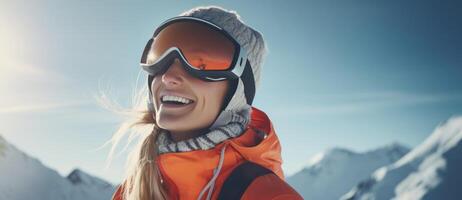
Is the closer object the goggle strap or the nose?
the nose

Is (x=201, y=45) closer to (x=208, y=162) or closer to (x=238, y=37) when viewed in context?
(x=238, y=37)

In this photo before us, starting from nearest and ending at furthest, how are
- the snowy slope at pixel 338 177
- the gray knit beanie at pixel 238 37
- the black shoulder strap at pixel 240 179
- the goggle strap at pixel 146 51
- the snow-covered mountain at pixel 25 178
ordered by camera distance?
Answer: 1. the black shoulder strap at pixel 240 179
2. the gray knit beanie at pixel 238 37
3. the goggle strap at pixel 146 51
4. the snow-covered mountain at pixel 25 178
5. the snowy slope at pixel 338 177

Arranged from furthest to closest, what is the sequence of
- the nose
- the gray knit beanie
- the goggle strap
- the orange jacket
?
1. the goggle strap
2. the gray knit beanie
3. the nose
4. the orange jacket

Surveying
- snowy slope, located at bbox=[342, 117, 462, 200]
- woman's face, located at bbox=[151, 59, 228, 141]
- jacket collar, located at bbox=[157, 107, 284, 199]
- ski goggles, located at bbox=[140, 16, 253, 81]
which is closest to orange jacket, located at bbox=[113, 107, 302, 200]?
jacket collar, located at bbox=[157, 107, 284, 199]

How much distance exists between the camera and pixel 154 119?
327 cm

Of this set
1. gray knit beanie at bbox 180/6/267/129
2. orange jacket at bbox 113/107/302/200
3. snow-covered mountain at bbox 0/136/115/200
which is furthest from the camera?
snow-covered mountain at bbox 0/136/115/200

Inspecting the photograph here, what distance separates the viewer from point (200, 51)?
294 centimetres

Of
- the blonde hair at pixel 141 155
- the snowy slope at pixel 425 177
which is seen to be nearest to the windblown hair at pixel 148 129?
the blonde hair at pixel 141 155

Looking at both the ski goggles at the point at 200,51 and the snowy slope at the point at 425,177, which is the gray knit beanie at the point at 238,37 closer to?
the ski goggles at the point at 200,51

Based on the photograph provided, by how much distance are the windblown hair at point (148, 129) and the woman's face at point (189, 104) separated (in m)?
0.21

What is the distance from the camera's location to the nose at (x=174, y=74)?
2865mm

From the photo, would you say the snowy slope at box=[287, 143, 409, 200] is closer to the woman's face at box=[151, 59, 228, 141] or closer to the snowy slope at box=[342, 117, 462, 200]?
the snowy slope at box=[342, 117, 462, 200]

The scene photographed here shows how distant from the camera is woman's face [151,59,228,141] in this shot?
2846 mm

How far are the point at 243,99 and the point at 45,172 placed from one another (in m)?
125
